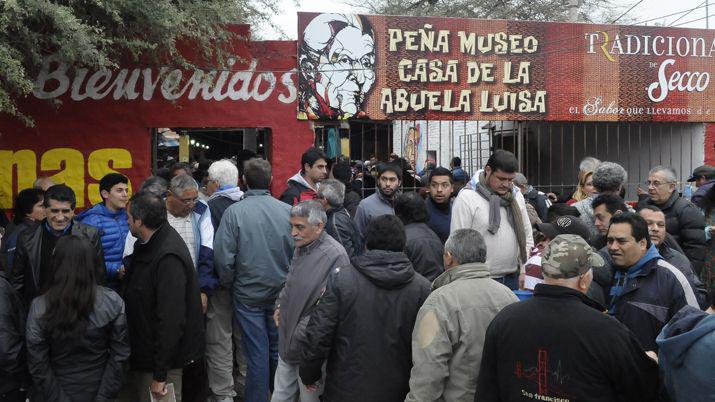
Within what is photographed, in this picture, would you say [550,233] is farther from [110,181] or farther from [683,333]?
[110,181]

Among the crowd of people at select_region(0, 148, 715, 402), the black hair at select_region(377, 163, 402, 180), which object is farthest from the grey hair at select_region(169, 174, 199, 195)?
the black hair at select_region(377, 163, 402, 180)

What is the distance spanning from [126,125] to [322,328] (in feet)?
20.7

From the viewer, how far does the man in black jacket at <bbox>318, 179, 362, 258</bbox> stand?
6.16m

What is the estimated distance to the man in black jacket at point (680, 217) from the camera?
6.07 m

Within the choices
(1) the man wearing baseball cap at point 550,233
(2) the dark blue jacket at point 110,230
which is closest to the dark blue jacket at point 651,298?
(1) the man wearing baseball cap at point 550,233

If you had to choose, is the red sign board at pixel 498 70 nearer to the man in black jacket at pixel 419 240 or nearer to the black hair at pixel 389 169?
the black hair at pixel 389 169

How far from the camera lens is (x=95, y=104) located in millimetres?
9055

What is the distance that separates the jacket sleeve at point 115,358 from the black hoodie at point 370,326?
1287 millimetres

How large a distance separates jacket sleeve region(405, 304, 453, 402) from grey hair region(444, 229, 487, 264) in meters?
0.37

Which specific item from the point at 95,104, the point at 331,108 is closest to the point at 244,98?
the point at 331,108

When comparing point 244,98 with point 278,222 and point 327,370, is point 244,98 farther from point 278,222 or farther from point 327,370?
point 327,370

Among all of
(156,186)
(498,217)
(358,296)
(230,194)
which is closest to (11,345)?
(156,186)

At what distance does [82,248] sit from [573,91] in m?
8.14

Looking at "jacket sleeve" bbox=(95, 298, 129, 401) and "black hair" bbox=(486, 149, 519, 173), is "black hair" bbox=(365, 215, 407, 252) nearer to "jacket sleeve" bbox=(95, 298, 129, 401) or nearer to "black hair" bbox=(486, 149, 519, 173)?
"jacket sleeve" bbox=(95, 298, 129, 401)
